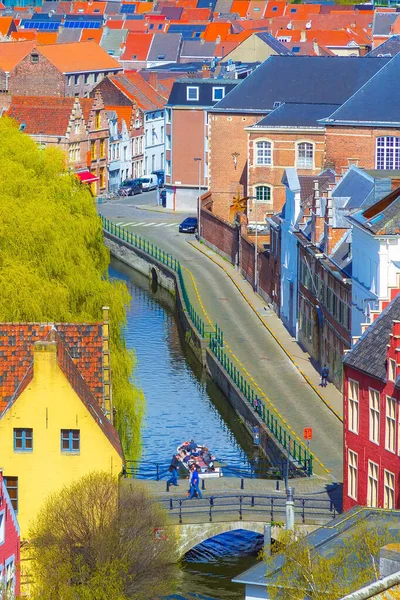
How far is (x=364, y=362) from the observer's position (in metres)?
56.3

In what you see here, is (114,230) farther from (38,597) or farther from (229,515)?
(38,597)

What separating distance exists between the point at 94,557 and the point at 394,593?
1926cm

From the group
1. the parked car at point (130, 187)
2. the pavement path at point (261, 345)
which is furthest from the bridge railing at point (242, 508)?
the parked car at point (130, 187)

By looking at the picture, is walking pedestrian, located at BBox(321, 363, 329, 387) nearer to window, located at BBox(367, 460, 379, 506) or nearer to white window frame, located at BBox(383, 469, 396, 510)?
window, located at BBox(367, 460, 379, 506)

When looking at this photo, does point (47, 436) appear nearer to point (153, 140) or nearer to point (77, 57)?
point (153, 140)

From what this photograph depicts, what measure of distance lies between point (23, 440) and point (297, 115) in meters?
73.6

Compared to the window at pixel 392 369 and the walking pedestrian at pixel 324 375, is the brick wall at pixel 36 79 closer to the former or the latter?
the walking pedestrian at pixel 324 375

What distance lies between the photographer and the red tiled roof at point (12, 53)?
16788cm

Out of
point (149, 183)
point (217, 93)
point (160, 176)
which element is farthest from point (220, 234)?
point (160, 176)

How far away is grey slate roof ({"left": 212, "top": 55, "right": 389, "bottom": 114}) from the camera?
12512 centimetres

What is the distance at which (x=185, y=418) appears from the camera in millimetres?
79500

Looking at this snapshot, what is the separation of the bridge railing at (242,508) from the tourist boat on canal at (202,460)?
18.2ft

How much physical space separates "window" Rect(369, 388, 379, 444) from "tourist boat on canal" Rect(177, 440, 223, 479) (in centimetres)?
936

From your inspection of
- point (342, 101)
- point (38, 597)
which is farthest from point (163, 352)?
point (38, 597)
